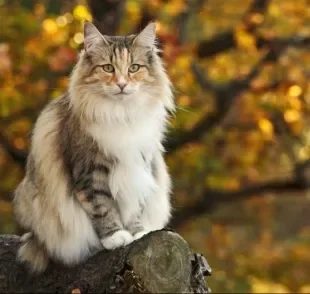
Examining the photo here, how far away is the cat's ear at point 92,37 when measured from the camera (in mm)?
3826

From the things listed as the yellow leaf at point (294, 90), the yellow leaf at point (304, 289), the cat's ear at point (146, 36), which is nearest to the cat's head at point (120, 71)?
the cat's ear at point (146, 36)

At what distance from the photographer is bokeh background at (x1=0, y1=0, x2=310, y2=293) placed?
7492 mm

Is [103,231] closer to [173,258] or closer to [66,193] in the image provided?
[66,193]

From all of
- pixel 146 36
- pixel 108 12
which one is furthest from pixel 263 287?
pixel 146 36

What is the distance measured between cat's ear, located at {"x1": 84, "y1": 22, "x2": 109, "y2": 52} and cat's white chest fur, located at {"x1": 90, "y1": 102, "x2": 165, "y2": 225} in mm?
483

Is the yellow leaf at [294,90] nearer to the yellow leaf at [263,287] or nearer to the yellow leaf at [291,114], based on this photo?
the yellow leaf at [291,114]

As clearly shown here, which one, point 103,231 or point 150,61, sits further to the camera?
point 150,61

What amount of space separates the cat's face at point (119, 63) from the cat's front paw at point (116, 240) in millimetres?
744

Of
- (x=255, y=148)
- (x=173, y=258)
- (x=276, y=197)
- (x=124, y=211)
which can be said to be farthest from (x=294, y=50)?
(x=173, y=258)

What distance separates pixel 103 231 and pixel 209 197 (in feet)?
17.4

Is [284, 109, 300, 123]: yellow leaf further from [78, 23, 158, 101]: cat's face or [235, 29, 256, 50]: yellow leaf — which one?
[78, 23, 158, 101]: cat's face

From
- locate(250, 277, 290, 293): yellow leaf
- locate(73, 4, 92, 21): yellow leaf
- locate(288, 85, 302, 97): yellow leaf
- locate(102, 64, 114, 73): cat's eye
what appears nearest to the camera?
locate(102, 64, 114, 73): cat's eye

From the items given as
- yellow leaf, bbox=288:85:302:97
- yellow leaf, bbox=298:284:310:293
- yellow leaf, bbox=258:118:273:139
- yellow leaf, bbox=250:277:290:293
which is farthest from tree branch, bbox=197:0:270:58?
yellow leaf, bbox=298:284:310:293

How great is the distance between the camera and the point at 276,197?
523 inches
